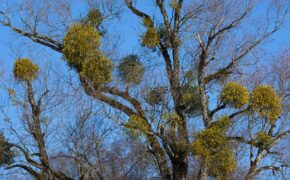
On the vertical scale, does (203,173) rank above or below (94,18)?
below

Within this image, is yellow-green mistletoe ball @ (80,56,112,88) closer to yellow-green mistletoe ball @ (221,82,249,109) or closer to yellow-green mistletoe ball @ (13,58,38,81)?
yellow-green mistletoe ball @ (13,58,38,81)

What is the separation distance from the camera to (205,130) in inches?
486

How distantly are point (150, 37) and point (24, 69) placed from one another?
2.59m

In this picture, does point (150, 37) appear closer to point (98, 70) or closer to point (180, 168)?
point (98, 70)

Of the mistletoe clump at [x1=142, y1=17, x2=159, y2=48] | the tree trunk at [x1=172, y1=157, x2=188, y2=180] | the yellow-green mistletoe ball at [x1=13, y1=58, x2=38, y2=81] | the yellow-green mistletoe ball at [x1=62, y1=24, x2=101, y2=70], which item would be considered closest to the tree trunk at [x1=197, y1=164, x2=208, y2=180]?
the tree trunk at [x1=172, y1=157, x2=188, y2=180]

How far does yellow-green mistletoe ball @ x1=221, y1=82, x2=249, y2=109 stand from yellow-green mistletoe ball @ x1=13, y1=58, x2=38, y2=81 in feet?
11.8

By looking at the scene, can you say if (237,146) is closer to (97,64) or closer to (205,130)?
(205,130)

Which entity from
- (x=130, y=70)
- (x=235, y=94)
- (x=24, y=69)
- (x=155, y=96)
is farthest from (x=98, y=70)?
(x=235, y=94)

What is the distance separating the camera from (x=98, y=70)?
12.7 m

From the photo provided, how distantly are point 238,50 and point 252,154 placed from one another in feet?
7.09

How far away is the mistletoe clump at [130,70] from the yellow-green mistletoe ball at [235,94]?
71.9 inches

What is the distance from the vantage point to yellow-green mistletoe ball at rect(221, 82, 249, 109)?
12328 mm

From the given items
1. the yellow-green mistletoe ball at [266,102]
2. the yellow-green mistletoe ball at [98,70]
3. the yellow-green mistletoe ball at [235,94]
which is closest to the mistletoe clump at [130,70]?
the yellow-green mistletoe ball at [98,70]

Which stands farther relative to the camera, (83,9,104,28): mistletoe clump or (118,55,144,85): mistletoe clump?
(83,9,104,28): mistletoe clump
